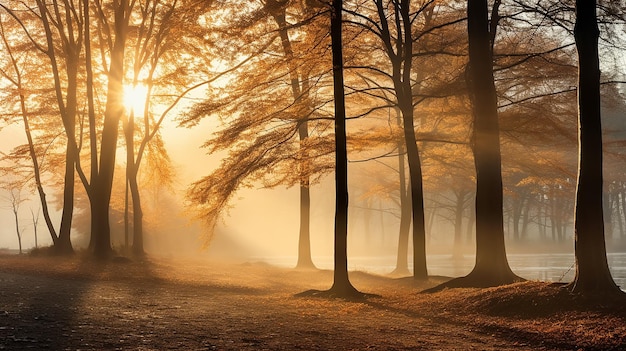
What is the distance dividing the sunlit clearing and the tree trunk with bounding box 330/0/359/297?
40.5ft

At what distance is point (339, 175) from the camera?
12.7m

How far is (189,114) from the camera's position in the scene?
16344 millimetres

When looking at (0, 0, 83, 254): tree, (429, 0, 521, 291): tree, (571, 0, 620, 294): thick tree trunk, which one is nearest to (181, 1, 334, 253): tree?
(429, 0, 521, 291): tree

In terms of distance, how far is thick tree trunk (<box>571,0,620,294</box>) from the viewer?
9.21m

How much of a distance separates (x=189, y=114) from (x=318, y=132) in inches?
158

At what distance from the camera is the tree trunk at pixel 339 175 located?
1259 centimetres

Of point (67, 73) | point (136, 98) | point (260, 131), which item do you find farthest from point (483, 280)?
point (136, 98)

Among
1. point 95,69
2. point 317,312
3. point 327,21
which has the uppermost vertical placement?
point 95,69

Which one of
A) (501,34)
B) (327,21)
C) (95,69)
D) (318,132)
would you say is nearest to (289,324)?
(327,21)

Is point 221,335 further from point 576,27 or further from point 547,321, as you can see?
point 576,27

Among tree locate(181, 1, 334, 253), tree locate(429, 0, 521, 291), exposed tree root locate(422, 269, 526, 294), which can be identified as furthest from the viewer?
tree locate(181, 1, 334, 253)

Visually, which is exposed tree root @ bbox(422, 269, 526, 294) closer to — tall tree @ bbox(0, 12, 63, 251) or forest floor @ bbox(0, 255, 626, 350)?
forest floor @ bbox(0, 255, 626, 350)

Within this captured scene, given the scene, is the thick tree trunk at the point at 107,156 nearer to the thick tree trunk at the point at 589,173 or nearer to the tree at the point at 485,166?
the tree at the point at 485,166

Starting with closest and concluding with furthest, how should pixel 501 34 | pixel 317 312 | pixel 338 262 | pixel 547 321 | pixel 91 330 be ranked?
pixel 91 330, pixel 547 321, pixel 317 312, pixel 338 262, pixel 501 34
